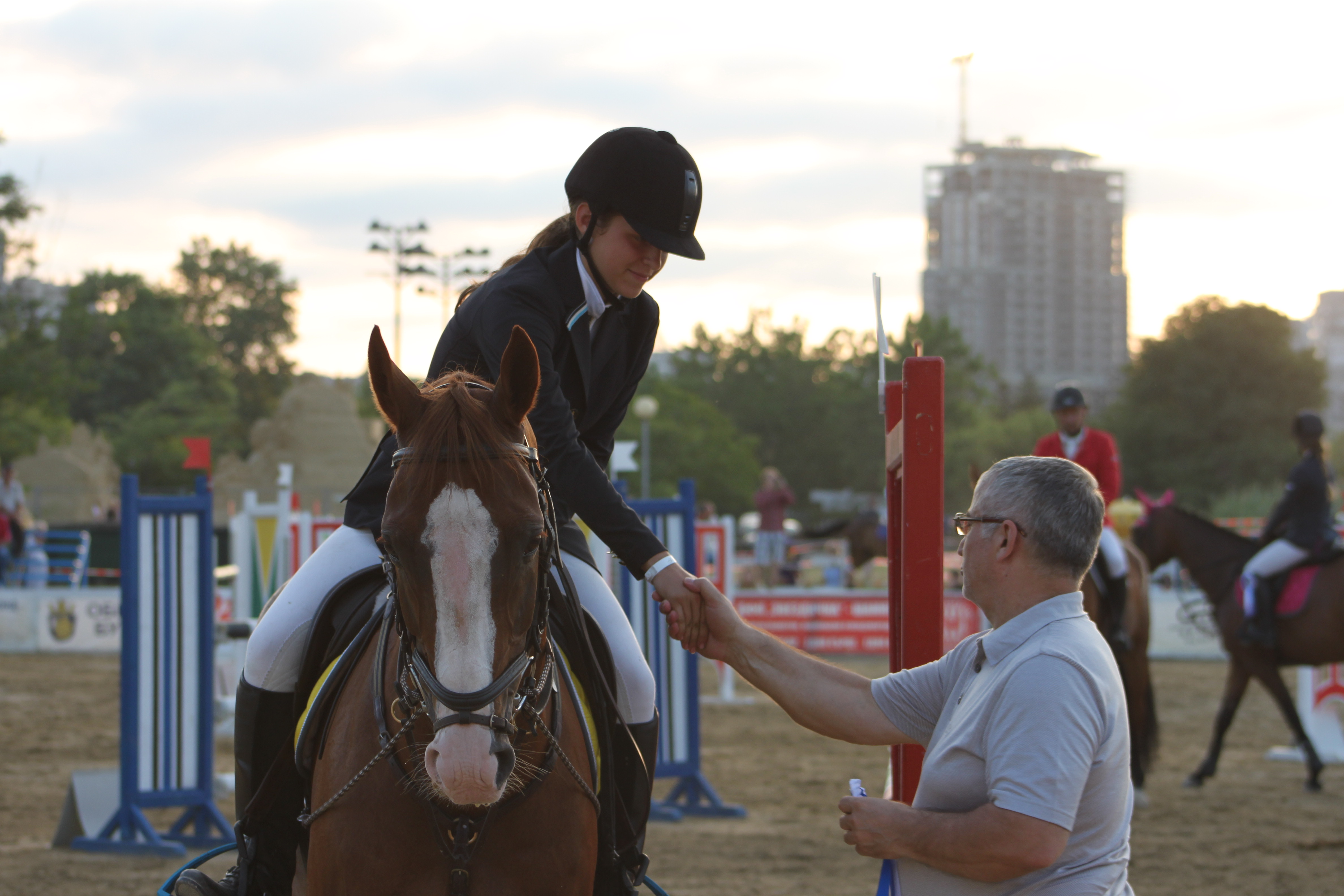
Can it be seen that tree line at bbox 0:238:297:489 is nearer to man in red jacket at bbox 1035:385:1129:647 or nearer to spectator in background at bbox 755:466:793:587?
spectator in background at bbox 755:466:793:587

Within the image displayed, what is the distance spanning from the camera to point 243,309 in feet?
249

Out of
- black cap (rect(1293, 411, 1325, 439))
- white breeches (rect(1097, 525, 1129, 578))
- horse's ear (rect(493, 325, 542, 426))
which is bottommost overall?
white breeches (rect(1097, 525, 1129, 578))

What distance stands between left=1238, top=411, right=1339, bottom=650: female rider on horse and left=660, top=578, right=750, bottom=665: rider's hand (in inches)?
297

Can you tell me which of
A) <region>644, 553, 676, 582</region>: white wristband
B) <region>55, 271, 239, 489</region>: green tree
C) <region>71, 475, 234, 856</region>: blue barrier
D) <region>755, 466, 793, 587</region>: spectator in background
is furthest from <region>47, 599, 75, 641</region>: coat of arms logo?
<region>55, 271, 239, 489</region>: green tree

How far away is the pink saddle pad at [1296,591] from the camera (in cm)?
908

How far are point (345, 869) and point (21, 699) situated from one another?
11.7 metres

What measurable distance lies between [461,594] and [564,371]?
41.4 inches

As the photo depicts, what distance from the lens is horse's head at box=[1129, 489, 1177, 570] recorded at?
10102 mm

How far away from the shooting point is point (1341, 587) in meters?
8.97

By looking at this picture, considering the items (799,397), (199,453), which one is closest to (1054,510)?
(199,453)

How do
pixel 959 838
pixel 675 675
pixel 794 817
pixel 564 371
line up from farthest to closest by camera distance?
pixel 794 817, pixel 675 675, pixel 564 371, pixel 959 838

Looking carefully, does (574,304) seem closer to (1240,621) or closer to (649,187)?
(649,187)

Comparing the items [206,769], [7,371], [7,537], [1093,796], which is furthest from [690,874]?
[7,371]

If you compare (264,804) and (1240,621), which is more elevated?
(264,804)
